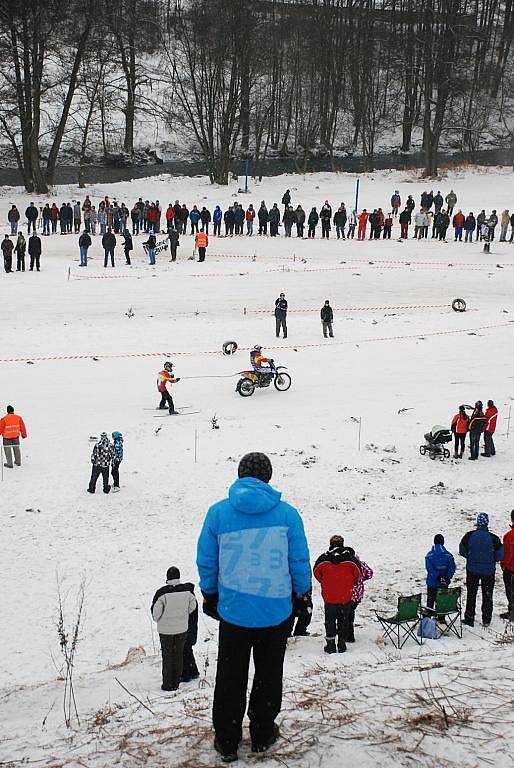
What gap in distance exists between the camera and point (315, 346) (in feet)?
78.1

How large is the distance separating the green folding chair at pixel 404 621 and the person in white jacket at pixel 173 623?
8.31 ft

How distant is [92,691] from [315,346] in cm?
1736

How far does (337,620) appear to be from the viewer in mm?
8820

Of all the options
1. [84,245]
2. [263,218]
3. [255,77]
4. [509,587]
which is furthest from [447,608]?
[255,77]

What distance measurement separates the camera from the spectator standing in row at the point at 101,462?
13922mm

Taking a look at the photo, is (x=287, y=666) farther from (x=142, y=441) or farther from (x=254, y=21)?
(x=254, y=21)

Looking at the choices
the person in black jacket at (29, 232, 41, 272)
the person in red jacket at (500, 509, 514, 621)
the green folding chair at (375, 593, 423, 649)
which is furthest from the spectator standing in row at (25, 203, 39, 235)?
the green folding chair at (375, 593, 423, 649)

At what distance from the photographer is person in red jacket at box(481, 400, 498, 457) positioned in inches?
639

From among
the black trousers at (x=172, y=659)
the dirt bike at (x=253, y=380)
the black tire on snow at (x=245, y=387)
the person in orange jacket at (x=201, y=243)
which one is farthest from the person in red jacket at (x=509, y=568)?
the person in orange jacket at (x=201, y=243)

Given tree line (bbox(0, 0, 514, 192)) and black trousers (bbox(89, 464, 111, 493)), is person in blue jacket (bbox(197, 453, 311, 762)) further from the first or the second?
tree line (bbox(0, 0, 514, 192))

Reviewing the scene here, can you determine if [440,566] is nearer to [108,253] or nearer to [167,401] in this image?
[167,401]

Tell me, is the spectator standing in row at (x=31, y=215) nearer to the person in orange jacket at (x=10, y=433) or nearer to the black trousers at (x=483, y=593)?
the person in orange jacket at (x=10, y=433)

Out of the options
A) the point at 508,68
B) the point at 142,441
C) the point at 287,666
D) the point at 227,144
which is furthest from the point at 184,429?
the point at 508,68

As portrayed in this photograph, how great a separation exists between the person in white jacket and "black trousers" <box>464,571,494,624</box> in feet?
12.3
